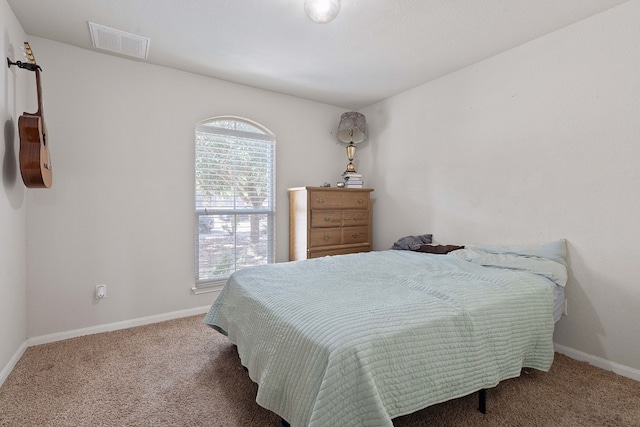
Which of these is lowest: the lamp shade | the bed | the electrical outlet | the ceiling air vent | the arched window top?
the electrical outlet

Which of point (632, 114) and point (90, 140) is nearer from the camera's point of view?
point (632, 114)

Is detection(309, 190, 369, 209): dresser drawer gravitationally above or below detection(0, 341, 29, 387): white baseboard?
above

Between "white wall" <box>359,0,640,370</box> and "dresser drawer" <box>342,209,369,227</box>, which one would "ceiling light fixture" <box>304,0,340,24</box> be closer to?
"white wall" <box>359,0,640,370</box>

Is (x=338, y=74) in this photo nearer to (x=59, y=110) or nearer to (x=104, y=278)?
(x=59, y=110)

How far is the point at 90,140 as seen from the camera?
2.53m

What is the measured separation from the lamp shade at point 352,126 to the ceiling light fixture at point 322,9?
180cm

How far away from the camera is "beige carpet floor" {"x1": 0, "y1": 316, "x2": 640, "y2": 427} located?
1.52 m

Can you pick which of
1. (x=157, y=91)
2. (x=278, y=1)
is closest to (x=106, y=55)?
(x=157, y=91)

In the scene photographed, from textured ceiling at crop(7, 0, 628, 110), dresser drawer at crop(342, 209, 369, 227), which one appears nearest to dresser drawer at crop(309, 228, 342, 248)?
dresser drawer at crop(342, 209, 369, 227)

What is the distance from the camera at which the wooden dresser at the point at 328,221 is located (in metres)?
3.23

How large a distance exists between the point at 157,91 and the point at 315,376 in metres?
2.82

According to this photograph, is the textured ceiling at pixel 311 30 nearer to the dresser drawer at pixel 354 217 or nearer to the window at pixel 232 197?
the window at pixel 232 197

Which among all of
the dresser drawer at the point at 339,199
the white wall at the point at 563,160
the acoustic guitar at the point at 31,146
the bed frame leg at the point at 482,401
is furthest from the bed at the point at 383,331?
the acoustic guitar at the point at 31,146

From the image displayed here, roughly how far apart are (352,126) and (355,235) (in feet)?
4.26
